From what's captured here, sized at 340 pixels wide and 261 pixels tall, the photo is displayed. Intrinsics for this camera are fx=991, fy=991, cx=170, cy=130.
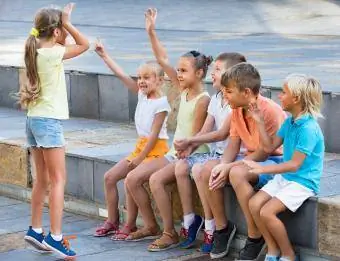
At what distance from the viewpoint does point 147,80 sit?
643 cm

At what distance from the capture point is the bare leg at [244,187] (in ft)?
18.3

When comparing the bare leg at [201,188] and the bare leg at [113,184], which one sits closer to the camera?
the bare leg at [201,188]

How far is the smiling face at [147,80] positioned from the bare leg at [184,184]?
1.98ft

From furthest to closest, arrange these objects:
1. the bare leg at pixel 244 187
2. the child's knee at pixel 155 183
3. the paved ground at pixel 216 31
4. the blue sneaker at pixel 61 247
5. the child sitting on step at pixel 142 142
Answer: the paved ground at pixel 216 31, the child sitting on step at pixel 142 142, the child's knee at pixel 155 183, the blue sneaker at pixel 61 247, the bare leg at pixel 244 187

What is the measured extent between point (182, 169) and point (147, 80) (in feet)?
2.29

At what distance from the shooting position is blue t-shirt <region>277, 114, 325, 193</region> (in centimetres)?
539

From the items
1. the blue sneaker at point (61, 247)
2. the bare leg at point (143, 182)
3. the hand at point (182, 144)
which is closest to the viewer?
the blue sneaker at point (61, 247)

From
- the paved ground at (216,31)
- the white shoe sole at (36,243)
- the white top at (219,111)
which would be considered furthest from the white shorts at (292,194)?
the paved ground at (216,31)

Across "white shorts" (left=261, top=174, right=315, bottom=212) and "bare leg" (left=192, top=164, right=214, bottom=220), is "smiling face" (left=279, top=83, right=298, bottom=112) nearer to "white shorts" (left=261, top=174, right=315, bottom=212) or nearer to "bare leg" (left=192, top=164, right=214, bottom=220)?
"white shorts" (left=261, top=174, right=315, bottom=212)

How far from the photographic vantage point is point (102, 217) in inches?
275

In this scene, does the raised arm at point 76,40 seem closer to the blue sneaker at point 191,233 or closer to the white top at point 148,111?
the white top at point 148,111

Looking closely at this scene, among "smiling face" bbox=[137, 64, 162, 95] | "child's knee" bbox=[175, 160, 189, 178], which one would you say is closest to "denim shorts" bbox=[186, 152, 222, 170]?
"child's knee" bbox=[175, 160, 189, 178]

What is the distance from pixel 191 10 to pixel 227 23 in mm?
1634

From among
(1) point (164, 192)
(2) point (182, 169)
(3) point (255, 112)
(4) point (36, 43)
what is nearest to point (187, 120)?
(2) point (182, 169)
